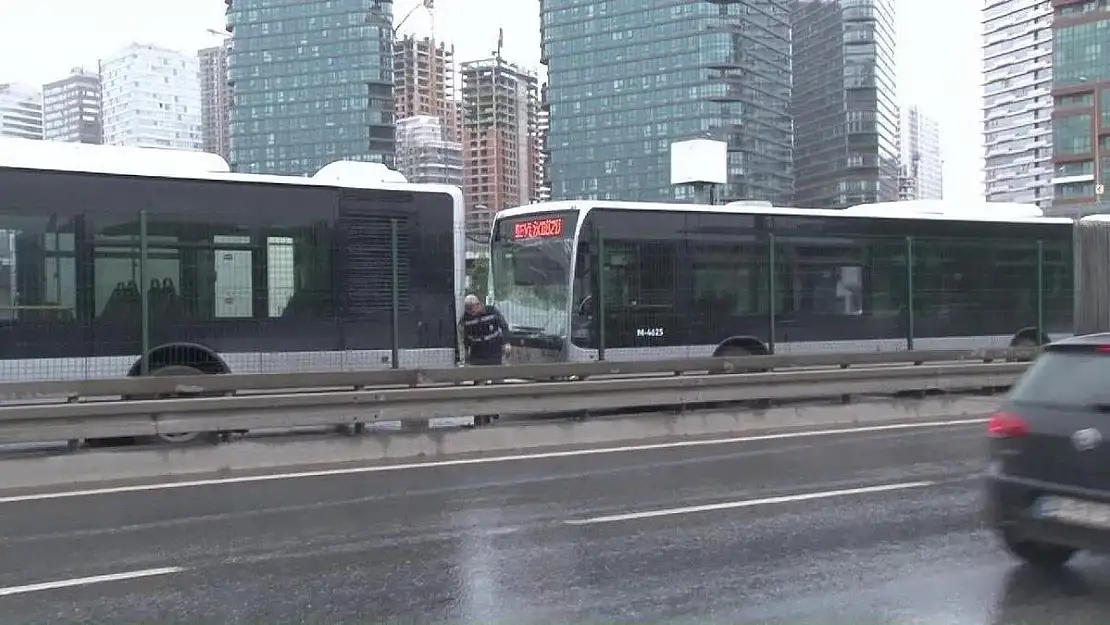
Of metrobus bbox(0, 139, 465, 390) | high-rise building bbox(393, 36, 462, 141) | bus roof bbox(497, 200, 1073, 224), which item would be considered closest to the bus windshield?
bus roof bbox(497, 200, 1073, 224)

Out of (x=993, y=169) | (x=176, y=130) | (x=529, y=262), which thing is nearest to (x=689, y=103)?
(x=176, y=130)

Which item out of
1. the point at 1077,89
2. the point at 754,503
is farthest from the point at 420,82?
the point at 754,503

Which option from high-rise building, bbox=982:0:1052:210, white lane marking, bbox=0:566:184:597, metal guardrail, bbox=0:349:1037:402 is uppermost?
high-rise building, bbox=982:0:1052:210

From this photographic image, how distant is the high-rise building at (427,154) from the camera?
68000mm

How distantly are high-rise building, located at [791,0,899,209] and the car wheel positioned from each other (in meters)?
90.7

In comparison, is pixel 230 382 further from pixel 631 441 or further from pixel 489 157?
pixel 489 157

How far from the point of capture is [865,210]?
1747 cm

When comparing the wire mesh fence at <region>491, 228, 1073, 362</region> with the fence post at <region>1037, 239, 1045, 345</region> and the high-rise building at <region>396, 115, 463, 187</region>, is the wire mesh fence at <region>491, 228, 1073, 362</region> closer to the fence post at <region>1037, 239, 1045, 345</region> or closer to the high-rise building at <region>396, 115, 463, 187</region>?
the fence post at <region>1037, 239, 1045, 345</region>

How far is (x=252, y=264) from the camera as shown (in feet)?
39.5

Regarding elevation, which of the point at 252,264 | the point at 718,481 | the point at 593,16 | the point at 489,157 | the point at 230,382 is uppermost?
the point at 593,16

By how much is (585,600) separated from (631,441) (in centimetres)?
647

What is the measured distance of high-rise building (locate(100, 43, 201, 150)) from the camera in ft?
229

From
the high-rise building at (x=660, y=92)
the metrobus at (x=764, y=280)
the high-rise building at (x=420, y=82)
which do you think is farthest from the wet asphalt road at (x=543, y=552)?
the high-rise building at (x=420, y=82)

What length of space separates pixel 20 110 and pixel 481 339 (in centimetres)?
7333
